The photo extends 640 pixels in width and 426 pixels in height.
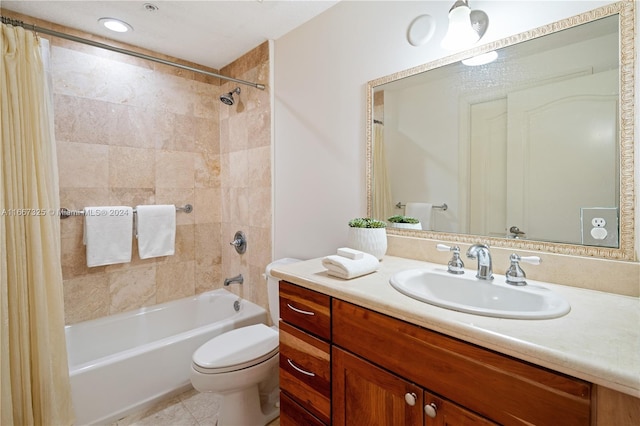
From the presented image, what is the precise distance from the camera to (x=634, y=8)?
943mm

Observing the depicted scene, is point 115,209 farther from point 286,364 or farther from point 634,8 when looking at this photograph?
point 634,8

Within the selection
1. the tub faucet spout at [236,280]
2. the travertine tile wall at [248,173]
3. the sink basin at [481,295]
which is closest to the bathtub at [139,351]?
the tub faucet spout at [236,280]

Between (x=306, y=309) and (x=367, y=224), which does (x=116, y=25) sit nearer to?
(x=367, y=224)

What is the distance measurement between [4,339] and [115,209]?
38.1 inches

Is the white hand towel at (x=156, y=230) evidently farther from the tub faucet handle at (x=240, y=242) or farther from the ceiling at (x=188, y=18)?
the ceiling at (x=188, y=18)

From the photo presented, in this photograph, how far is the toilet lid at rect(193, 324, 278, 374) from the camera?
150 cm

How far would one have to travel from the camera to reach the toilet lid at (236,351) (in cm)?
150

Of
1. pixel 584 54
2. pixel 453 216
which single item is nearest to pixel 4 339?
pixel 453 216

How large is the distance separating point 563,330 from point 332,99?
1552 millimetres

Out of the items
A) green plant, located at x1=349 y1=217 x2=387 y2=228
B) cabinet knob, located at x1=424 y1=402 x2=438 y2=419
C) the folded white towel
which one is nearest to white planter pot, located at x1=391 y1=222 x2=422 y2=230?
green plant, located at x1=349 y1=217 x2=387 y2=228

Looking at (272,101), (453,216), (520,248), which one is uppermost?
(272,101)

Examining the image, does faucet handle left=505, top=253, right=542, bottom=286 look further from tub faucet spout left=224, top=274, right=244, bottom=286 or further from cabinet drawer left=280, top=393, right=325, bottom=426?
tub faucet spout left=224, top=274, right=244, bottom=286

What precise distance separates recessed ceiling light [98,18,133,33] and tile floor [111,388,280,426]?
2427 mm

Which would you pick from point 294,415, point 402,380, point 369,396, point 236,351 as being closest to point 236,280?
point 236,351
